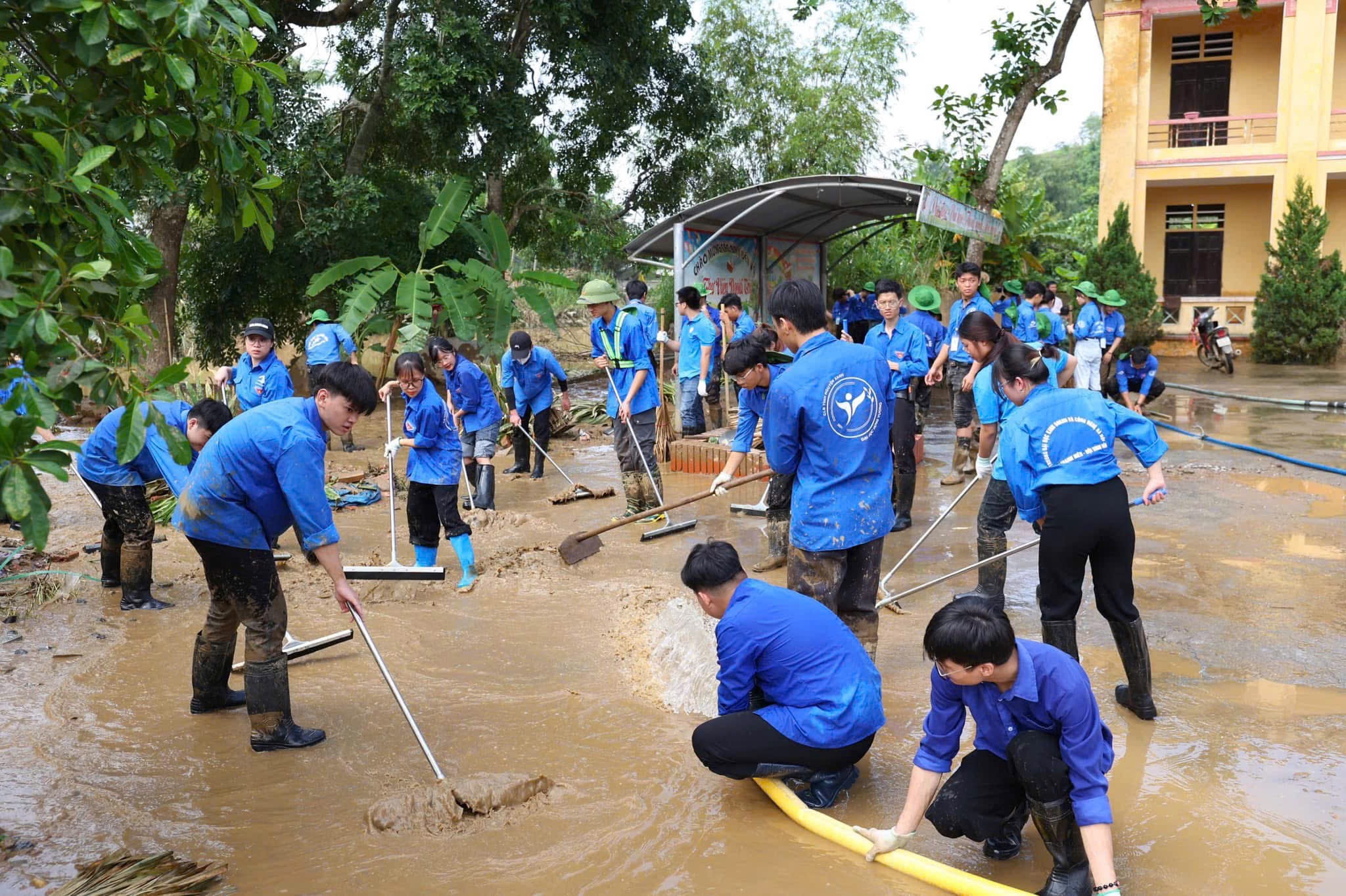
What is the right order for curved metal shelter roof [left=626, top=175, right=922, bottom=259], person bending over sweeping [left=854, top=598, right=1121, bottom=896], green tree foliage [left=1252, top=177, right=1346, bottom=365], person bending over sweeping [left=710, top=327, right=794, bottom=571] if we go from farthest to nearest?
green tree foliage [left=1252, top=177, right=1346, bottom=365], curved metal shelter roof [left=626, top=175, right=922, bottom=259], person bending over sweeping [left=710, top=327, right=794, bottom=571], person bending over sweeping [left=854, top=598, right=1121, bottom=896]

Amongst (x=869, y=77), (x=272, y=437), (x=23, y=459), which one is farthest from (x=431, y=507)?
(x=869, y=77)

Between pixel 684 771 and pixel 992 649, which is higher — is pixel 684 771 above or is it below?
below

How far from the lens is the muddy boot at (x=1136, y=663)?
173 inches

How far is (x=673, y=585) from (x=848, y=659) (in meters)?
3.09

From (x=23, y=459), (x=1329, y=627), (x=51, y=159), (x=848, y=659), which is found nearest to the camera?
(x=23, y=459)

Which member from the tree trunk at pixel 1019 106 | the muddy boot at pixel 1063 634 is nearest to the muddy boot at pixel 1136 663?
the muddy boot at pixel 1063 634

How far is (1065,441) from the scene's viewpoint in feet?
14.1

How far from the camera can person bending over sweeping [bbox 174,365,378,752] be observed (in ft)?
14.0

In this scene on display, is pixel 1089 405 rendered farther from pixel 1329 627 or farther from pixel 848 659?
pixel 1329 627

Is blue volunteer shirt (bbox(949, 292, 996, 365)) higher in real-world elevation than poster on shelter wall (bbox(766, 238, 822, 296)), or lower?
lower

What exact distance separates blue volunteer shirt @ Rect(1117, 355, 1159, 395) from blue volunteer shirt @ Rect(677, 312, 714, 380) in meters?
5.17

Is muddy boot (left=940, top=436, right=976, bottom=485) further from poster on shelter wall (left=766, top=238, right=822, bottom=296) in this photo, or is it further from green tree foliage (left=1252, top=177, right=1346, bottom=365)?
green tree foliage (left=1252, top=177, right=1346, bottom=365)

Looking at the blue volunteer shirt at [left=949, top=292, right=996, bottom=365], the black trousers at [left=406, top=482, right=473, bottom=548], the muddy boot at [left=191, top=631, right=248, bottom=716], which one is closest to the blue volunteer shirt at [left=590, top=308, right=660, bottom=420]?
the black trousers at [left=406, top=482, right=473, bottom=548]

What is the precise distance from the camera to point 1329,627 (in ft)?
18.1
